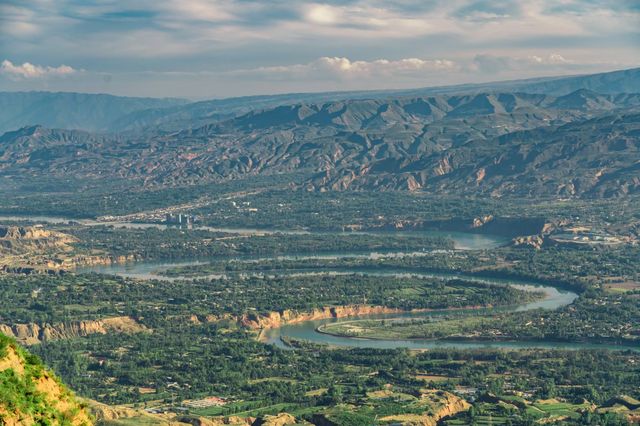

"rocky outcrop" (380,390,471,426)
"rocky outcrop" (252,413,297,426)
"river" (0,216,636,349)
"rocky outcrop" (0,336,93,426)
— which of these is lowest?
"river" (0,216,636,349)

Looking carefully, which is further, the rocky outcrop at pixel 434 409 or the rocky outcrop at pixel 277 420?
the rocky outcrop at pixel 434 409

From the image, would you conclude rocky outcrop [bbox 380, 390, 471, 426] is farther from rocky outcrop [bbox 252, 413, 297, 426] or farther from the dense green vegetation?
rocky outcrop [bbox 252, 413, 297, 426]

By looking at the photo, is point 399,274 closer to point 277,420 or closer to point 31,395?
point 277,420

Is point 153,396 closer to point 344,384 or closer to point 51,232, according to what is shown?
point 344,384

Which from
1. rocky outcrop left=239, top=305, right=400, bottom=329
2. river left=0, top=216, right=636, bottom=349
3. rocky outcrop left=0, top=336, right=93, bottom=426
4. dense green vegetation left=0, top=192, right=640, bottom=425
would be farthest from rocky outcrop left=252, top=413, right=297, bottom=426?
rocky outcrop left=239, top=305, right=400, bottom=329

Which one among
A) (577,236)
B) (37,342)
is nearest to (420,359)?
(37,342)

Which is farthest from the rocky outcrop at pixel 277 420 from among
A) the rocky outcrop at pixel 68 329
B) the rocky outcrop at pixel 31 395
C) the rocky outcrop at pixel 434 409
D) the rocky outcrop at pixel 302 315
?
the rocky outcrop at pixel 302 315

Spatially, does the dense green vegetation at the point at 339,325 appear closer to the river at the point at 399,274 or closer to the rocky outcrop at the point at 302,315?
the rocky outcrop at the point at 302,315
